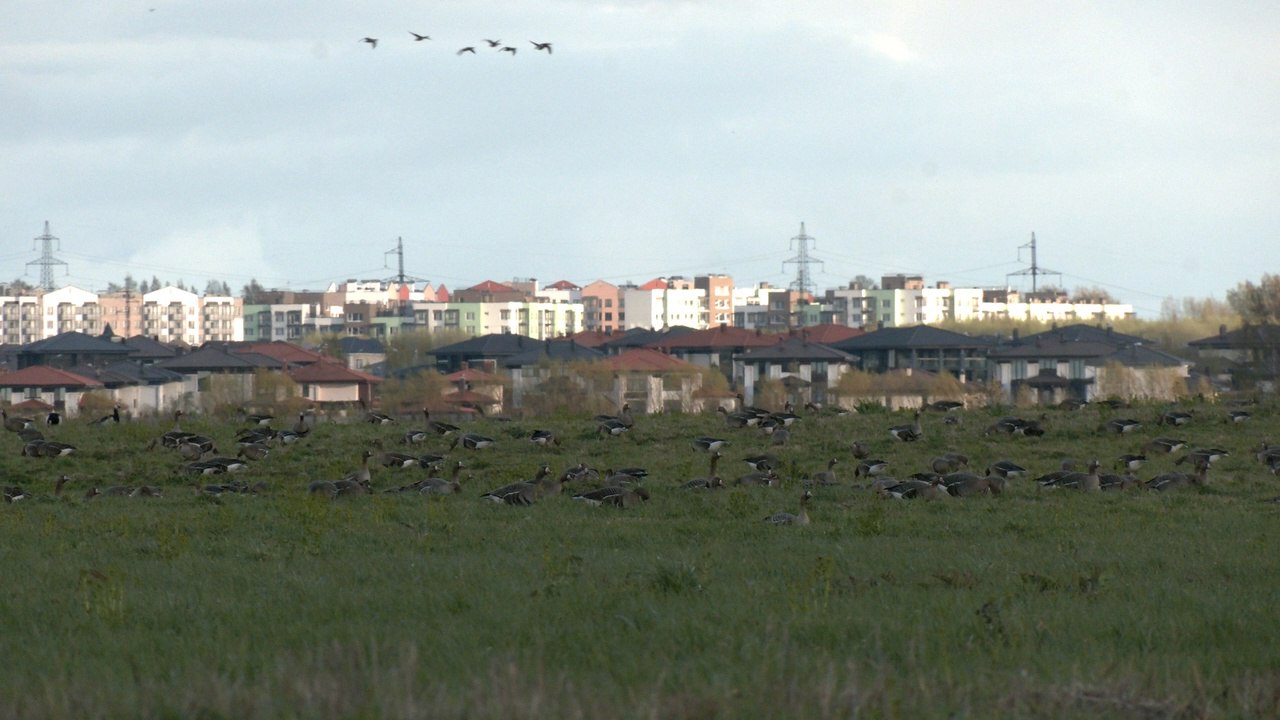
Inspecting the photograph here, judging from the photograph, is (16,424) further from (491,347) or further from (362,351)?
(362,351)

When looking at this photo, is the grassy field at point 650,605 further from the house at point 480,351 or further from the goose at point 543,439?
the house at point 480,351

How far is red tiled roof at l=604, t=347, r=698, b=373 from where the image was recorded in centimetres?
9594

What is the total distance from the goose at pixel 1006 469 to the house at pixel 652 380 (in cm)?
6239

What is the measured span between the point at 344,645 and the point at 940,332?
109750mm

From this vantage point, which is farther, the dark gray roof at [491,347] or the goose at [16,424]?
the dark gray roof at [491,347]

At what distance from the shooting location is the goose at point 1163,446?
24938mm

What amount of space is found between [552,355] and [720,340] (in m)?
16.2

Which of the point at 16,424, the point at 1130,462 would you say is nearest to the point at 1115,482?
the point at 1130,462

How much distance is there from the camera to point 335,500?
20234 millimetres

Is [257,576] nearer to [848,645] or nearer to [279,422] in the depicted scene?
[848,645]

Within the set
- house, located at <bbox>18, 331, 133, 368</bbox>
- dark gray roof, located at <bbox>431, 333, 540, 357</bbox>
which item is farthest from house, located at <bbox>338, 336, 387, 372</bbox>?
house, located at <bbox>18, 331, 133, 368</bbox>

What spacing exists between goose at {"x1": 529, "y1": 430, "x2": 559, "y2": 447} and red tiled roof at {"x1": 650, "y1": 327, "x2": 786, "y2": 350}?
288 feet

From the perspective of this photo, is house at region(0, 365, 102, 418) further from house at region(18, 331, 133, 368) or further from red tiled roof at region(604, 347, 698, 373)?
red tiled roof at region(604, 347, 698, 373)

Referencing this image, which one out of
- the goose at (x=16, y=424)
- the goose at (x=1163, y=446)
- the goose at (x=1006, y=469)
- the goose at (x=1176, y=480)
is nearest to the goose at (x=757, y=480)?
the goose at (x=1006, y=469)
